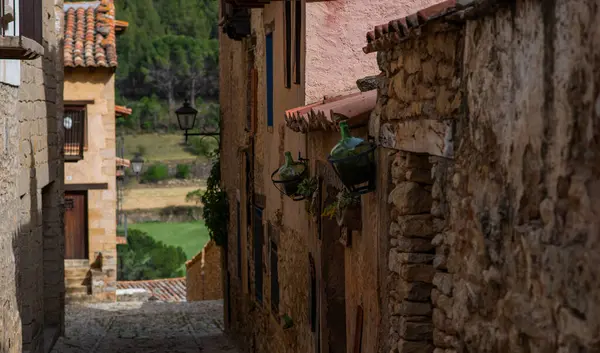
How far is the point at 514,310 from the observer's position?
148 inches

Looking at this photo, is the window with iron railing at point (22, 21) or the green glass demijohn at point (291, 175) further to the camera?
the green glass demijohn at point (291, 175)

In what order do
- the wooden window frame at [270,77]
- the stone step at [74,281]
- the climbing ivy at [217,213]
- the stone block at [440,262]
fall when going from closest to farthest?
the stone block at [440,262]
the wooden window frame at [270,77]
the climbing ivy at [217,213]
the stone step at [74,281]

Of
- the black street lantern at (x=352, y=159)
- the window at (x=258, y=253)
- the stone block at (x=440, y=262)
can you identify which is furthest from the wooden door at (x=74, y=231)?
the stone block at (x=440, y=262)

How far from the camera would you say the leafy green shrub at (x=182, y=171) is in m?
69.2

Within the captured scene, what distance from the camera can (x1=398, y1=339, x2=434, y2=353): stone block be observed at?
5.47 metres

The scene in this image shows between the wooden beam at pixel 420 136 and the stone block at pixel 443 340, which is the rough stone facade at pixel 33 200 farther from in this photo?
the stone block at pixel 443 340

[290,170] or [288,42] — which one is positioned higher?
[288,42]

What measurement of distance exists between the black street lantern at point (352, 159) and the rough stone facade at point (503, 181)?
1.77 feet

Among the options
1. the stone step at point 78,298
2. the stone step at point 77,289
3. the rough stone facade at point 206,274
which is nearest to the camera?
the stone step at point 78,298

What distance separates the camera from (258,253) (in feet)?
45.4

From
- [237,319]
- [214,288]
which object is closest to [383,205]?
[237,319]

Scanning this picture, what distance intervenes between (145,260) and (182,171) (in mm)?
27657

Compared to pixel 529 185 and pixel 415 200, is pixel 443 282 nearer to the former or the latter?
pixel 415 200

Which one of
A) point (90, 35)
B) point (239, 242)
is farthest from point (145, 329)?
point (90, 35)
